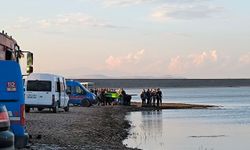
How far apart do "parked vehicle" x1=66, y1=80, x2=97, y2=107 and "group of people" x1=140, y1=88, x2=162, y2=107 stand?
7.85 metres

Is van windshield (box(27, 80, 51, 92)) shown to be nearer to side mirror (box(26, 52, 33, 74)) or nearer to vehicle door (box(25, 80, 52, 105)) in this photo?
vehicle door (box(25, 80, 52, 105))

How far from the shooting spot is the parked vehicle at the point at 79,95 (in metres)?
51.0

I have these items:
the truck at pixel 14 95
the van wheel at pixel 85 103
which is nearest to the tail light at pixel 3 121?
the truck at pixel 14 95

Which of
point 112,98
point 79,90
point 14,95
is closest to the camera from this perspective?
point 14,95

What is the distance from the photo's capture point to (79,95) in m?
52.3

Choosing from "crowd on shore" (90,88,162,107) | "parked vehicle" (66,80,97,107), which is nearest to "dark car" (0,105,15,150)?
"parked vehicle" (66,80,97,107)

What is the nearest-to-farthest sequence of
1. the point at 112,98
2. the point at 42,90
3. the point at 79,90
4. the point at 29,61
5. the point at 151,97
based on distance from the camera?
the point at 29,61, the point at 42,90, the point at 79,90, the point at 151,97, the point at 112,98

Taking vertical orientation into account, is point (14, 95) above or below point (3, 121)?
above

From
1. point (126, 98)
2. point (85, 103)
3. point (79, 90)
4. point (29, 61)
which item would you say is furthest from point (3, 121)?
point (126, 98)

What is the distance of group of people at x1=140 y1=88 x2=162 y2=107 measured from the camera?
60213 mm

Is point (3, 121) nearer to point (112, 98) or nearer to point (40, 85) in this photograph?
point (40, 85)

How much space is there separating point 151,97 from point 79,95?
433 inches

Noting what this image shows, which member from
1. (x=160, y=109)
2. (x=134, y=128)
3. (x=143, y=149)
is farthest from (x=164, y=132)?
(x=160, y=109)

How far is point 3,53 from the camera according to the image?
1527 cm
